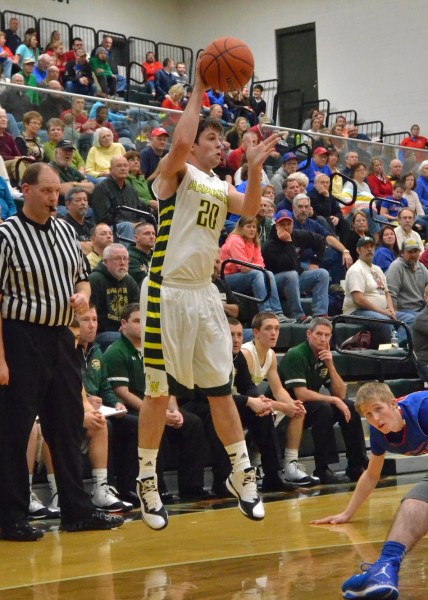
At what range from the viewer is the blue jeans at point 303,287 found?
10.8 meters

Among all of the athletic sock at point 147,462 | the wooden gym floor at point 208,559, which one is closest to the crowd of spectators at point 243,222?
the wooden gym floor at point 208,559

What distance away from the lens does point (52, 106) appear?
11.1 m

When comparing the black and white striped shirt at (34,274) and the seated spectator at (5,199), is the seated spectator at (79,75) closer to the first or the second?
the seated spectator at (5,199)

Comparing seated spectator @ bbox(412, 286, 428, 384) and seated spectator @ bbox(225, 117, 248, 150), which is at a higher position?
seated spectator @ bbox(225, 117, 248, 150)

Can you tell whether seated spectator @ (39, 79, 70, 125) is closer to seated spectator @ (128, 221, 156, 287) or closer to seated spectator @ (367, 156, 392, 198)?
seated spectator @ (128, 221, 156, 287)

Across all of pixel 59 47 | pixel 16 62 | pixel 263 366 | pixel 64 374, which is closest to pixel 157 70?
pixel 59 47

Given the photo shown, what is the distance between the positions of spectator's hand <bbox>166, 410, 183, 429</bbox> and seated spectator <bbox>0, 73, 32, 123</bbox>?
461 centimetres

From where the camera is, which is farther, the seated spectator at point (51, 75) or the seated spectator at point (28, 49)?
the seated spectator at point (28, 49)

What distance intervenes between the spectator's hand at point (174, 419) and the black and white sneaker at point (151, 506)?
215 centimetres

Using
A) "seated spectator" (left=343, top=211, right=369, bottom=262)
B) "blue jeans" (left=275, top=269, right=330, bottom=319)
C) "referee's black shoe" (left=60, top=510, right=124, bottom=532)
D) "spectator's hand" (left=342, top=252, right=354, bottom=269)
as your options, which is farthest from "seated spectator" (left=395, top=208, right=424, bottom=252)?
"referee's black shoe" (left=60, top=510, right=124, bottom=532)

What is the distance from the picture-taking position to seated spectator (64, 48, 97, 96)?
1745 centimetres

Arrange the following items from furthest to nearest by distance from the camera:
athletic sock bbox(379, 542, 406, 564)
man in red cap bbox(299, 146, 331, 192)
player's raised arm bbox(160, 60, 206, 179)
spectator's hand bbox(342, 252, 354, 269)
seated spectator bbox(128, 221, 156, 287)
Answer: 1. man in red cap bbox(299, 146, 331, 192)
2. spectator's hand bbox(342, 252, 354, 269)
3. seated spectator bbox(128, 221, 156, 287)
4. player's raised arm bbox(160, 60, 206, 179)
5. athletic sock bbox(379, 542, 406, 564)

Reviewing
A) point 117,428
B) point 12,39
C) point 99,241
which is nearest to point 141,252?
point 99,241

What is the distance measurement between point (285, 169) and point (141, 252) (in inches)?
187
